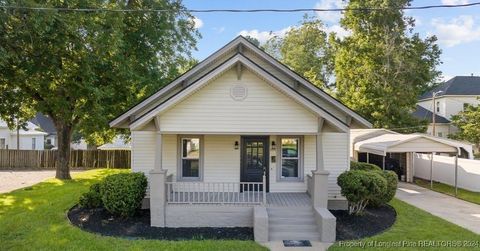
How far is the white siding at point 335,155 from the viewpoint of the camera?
43.5 ft

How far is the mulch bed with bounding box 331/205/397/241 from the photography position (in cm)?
1027

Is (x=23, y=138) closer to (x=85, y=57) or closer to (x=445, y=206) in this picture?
(x=85, y=57)

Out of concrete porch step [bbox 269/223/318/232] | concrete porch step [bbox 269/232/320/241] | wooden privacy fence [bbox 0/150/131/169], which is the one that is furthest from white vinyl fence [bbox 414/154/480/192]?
wooden privacy fence [bbox 0/150/131/169]

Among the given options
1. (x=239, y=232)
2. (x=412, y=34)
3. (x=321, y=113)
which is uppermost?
(x=412, y=34)

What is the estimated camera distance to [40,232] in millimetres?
10180

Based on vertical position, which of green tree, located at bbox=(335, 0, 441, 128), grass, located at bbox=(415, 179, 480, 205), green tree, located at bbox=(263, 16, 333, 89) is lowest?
grass, located at bbox=(415, 179, 480, 205)

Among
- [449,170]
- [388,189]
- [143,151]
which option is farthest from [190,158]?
[449,170]

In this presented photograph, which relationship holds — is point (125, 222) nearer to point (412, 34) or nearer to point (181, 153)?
point (181, 153)

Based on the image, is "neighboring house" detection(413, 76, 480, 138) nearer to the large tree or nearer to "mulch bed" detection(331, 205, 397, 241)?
the large tree

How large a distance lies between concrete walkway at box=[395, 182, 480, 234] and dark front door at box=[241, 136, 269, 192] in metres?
6.58

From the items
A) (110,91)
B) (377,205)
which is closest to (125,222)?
(110,91)

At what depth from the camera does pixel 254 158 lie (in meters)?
13.5

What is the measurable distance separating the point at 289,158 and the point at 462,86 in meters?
39.9

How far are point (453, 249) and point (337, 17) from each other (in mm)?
27786
